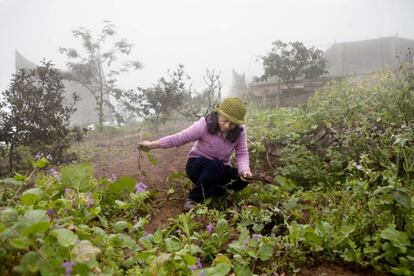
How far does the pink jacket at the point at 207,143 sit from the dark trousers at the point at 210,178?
0.33 ft

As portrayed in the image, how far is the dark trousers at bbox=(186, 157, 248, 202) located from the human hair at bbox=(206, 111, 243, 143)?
266 millimetres

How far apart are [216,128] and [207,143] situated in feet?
0.70

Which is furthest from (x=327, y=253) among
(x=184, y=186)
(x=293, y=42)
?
(x=293, y=42)

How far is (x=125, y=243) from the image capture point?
6.16ft

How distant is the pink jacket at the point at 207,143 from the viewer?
11.1 feet

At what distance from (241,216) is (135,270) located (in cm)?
125

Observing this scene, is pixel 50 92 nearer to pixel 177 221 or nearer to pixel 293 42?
pixel 177 221

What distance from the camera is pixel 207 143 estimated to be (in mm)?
3488

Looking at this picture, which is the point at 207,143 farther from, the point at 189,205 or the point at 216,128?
the point at 189,205

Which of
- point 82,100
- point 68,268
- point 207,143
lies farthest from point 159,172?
point 82,100

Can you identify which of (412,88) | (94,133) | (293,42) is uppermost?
(293,42)

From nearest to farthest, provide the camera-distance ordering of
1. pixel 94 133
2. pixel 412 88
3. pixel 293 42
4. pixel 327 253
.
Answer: pixel 327 253 → pixel 412 88 → pixel 94 133 → pixel 293 42

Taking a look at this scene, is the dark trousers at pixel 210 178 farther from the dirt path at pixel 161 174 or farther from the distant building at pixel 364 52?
the distant building at pixel 364 52

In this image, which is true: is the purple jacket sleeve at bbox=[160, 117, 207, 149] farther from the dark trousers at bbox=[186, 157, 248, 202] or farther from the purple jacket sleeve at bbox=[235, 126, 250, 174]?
the purple jacket sleeve at bbox=[235, 126, 250, 174]
